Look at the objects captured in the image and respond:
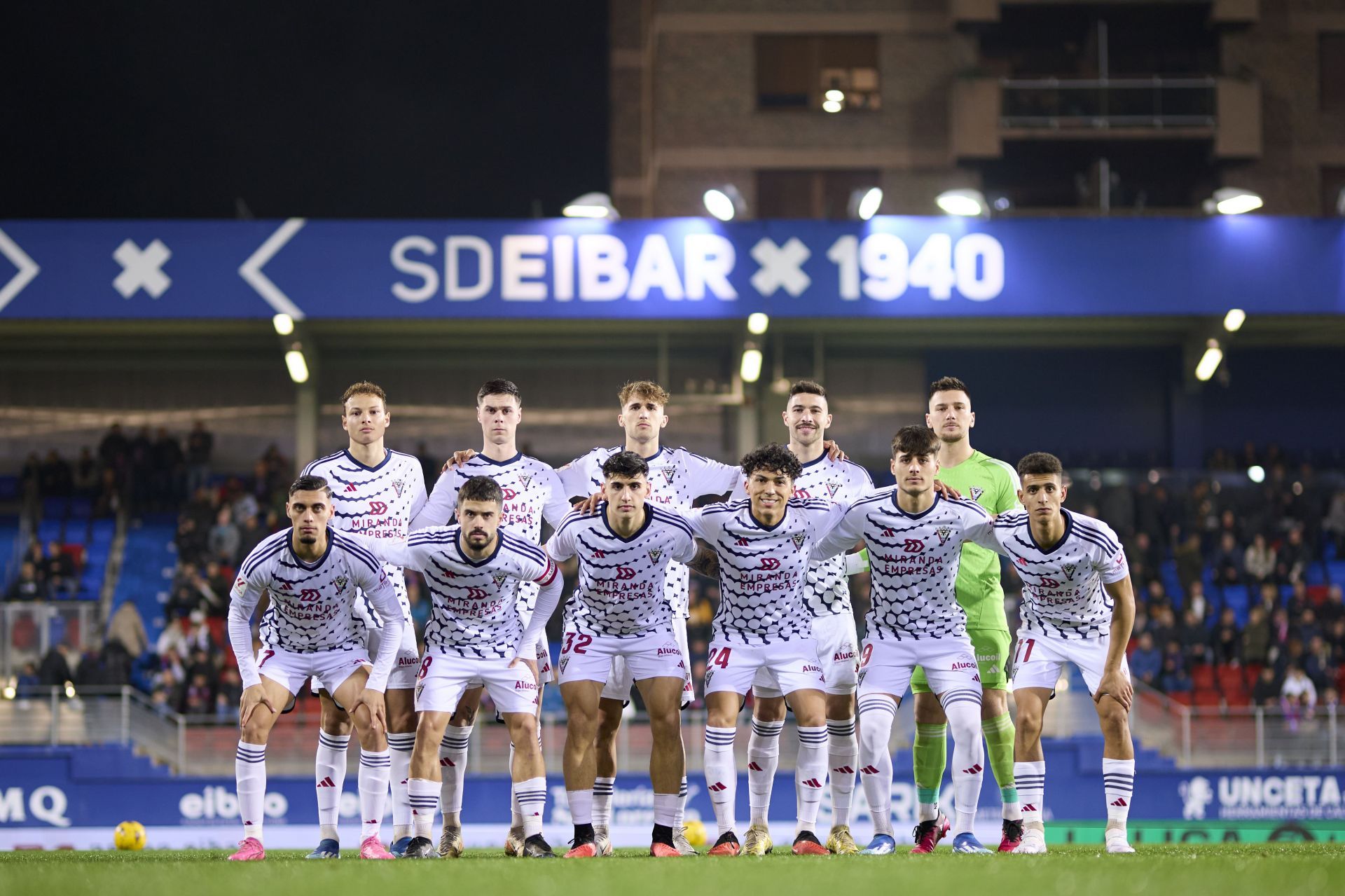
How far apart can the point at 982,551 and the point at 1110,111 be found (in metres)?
23.3

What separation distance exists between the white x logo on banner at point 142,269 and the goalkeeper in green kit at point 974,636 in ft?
45.6

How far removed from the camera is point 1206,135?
102 ft

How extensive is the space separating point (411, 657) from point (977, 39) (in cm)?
2560

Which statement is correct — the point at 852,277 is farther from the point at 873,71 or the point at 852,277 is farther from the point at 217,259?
the point at 873,71

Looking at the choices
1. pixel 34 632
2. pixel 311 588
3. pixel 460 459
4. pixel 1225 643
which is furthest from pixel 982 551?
pixel 34 632

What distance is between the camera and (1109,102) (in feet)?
102

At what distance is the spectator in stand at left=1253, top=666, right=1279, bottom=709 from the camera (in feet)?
62.8

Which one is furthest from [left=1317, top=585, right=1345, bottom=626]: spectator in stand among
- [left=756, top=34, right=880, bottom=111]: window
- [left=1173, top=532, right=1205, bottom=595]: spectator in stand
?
[left=756, top=34, right=880, bottom=111]: window

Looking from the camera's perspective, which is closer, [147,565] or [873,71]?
[147,565]

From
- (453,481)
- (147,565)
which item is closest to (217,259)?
(147,565)

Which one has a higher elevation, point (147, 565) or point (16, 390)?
point (16, 390)

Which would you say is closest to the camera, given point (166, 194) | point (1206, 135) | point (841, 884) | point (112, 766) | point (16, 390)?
point (841, 884)

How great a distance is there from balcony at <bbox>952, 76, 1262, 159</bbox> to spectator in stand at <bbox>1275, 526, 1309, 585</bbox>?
10.9 meters

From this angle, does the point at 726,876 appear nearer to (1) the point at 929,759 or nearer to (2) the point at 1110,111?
(1) the point at 929,759
